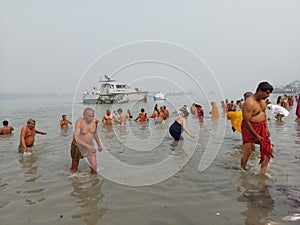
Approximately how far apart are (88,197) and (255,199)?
2771 mm

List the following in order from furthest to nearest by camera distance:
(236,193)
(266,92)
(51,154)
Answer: (51,154) → (266,92) → (236,193)

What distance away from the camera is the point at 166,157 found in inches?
285

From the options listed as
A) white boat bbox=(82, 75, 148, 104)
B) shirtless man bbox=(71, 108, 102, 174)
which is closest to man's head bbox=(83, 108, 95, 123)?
shirtless man bbox=(71, 108, 102, 174)

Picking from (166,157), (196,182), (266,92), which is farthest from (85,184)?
(266,92)

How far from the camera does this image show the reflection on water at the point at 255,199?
353 centimetres

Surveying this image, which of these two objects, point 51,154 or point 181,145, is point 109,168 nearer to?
point 51,154

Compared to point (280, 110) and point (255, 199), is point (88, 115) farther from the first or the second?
point (280, 110)

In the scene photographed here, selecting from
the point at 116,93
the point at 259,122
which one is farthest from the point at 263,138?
the point at 116,93

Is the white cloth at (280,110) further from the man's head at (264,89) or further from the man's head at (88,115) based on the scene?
the man's head at (88,115)

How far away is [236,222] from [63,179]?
Answer: 3.59 metres

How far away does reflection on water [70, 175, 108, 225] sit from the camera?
3.74 m

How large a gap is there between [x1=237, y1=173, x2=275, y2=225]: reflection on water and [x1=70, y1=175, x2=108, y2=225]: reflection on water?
2.13m

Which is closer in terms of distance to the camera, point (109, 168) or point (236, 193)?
point (236, 193)

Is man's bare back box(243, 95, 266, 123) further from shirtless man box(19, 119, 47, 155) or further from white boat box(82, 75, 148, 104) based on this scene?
white boat box(82, 75, 148, 104)
